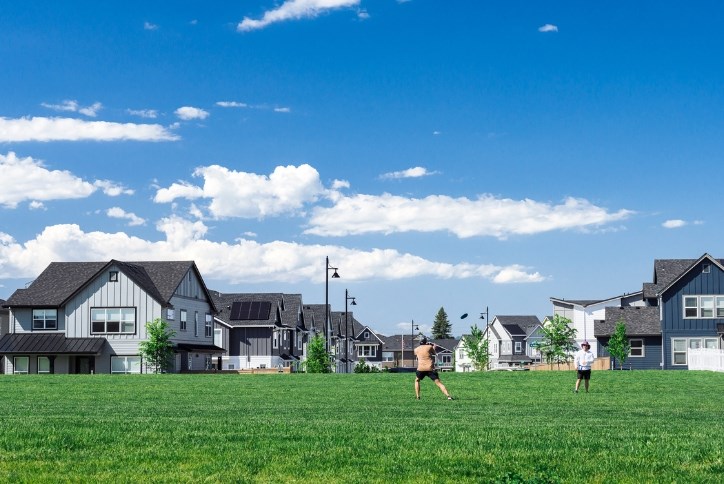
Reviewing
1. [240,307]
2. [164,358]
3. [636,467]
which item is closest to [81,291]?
[164,358]

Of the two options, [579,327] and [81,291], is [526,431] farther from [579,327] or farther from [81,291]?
[579,327]

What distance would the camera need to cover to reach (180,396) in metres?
26.5

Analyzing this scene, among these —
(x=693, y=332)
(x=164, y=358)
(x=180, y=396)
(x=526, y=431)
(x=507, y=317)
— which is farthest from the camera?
(x=507, y=317)

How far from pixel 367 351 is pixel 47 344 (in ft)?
317

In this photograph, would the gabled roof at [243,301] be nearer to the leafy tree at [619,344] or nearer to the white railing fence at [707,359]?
the leafy tree at [619,344]

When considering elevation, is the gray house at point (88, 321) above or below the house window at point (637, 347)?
above

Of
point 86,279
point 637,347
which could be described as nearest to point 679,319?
point 637,347

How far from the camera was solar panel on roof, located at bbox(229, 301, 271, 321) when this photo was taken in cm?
9500

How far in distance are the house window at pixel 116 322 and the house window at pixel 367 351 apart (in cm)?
9242

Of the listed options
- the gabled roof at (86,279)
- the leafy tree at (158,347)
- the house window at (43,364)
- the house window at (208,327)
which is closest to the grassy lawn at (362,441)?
the leafy tree at (158,347)

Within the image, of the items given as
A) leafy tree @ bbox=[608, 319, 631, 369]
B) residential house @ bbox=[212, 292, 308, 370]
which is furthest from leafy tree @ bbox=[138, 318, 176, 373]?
leafy tree @ bbox=[608, 319, 631, 369]

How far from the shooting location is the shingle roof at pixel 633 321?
2943 inches

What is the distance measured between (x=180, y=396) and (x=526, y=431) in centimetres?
1412

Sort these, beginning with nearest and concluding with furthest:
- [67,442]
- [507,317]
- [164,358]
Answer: [67,442]
[164,358]
[507,317]
